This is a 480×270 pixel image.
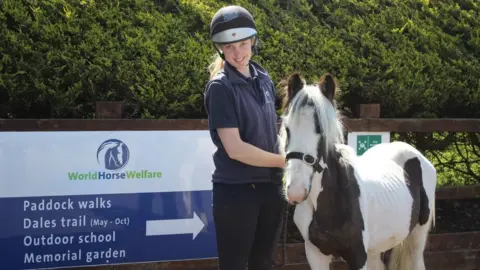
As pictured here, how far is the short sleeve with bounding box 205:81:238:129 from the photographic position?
8.71 feet

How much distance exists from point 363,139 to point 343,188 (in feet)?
5.59

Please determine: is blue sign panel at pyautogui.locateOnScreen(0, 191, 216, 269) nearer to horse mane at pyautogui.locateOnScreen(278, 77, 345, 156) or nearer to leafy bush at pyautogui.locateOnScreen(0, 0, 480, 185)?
leafy bush at pyautogui.locateOnScreen(0, 0, 480, 185)

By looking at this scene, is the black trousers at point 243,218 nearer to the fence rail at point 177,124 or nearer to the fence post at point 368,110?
the fence rail at point 177,124

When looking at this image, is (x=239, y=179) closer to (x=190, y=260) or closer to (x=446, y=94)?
(x=190, y=260)

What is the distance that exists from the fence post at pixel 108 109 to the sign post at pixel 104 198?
134 mm

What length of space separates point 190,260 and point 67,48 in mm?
1850

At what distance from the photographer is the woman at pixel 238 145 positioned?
8.79 ft

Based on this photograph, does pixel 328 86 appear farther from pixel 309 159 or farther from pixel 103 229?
pixel 103 229

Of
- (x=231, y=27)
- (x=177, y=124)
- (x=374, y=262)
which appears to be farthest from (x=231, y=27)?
(x=374, y=262)

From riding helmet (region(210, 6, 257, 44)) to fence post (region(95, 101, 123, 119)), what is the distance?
1.53m

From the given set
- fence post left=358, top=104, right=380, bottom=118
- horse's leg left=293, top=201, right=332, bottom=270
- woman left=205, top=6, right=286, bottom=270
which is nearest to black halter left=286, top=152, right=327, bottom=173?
woman left=205, top=6, right=286, bottom=270

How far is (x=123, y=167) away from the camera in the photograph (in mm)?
4039

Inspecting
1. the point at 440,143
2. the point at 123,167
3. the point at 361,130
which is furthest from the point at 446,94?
the point at 123,167

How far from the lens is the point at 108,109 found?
4.07 meters
